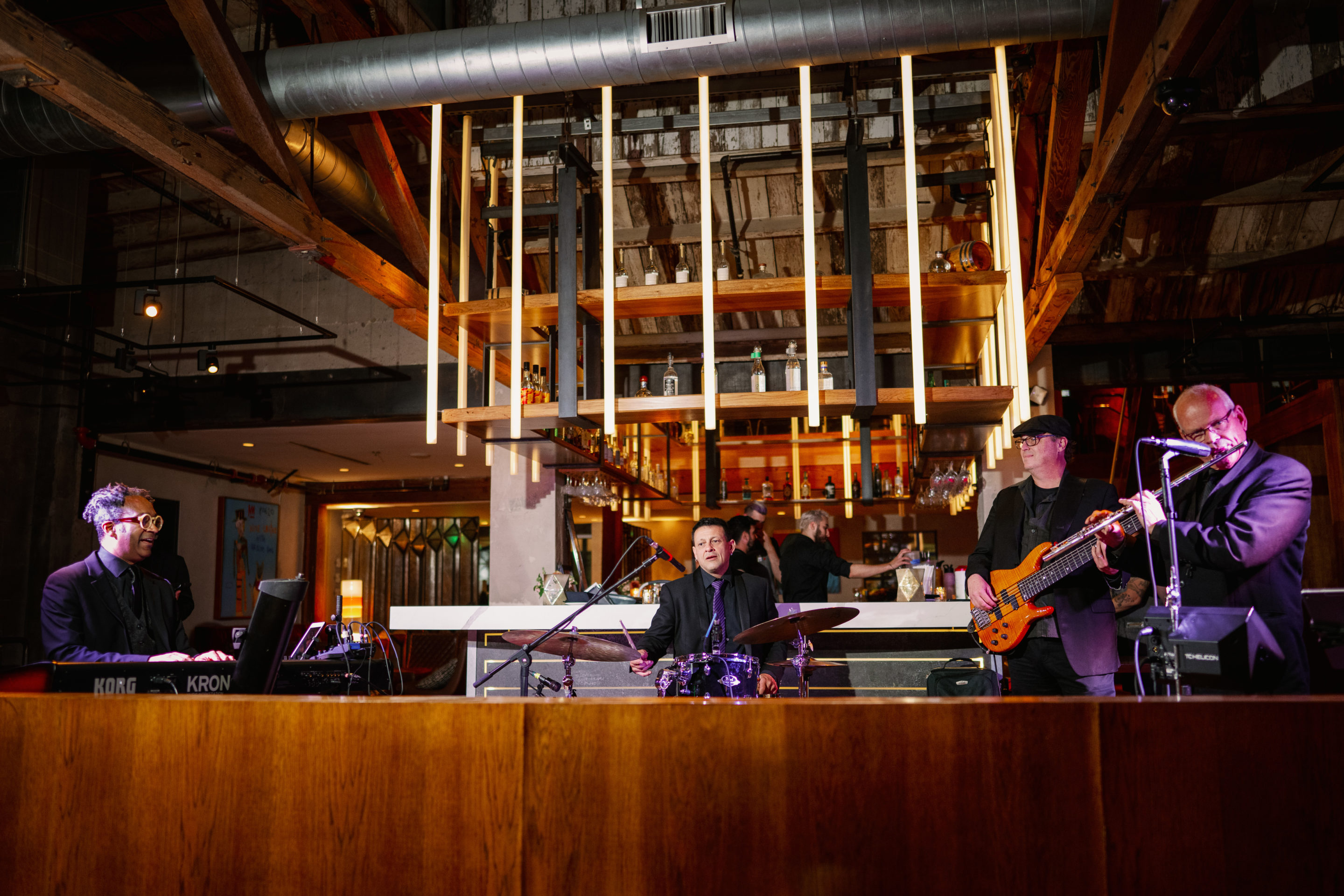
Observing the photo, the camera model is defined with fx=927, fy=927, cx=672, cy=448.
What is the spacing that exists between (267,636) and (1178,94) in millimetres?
3378

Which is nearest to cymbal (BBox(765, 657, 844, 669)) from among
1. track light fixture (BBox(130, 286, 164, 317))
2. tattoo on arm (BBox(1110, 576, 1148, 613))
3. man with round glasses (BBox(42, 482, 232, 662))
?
tattoo on arm (BBox(1110, 576, 1148, 613))

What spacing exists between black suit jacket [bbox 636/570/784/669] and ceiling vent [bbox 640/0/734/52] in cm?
241

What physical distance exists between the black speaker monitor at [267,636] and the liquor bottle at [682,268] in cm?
359

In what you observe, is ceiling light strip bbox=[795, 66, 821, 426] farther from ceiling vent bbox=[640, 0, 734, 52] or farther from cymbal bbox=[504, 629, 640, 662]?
cymbal bbox=[504, 629, 640, 662]

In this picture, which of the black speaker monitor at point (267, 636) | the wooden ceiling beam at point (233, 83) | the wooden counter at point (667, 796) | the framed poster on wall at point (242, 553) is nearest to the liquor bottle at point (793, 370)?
the wooden ceiling beam at point (233, 83)

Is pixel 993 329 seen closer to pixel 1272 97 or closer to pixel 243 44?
pixel 1272 97

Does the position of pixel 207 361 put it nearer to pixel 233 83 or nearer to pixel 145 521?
pixel 233 83

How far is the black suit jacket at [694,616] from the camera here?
4.11 m

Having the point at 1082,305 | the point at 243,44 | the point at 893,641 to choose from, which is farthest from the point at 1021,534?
the point at 243,44

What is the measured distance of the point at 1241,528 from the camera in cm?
291

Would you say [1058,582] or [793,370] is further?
[793,370]

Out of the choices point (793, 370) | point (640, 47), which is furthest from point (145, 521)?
point (793, 370)

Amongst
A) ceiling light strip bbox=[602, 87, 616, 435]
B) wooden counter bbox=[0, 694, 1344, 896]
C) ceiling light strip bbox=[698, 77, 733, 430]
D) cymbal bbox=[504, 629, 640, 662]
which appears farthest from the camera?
ceiling light strip bbox=[602, 87, 616, 435]

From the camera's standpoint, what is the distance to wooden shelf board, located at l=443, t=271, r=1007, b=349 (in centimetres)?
500
